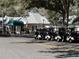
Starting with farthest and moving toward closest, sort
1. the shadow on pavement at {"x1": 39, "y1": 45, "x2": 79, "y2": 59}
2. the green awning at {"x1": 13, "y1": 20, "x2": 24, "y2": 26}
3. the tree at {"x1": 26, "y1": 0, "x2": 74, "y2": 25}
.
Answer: the green awning at {"x1": 13, "y1": 20, "x2": 24, "y2": 26}, the tree at {"x1": 26, "y1": 0, "x2": 74, "y2": 25}, the shadow on pavement at {"x1": 39, "y1": 45, "x2": 79, "y2": 59}

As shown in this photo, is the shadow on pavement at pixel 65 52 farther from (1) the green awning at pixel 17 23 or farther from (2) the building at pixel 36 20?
(2) the building at pixel 36 20

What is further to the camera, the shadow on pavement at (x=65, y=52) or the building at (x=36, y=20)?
the building at (x=36, y=20)

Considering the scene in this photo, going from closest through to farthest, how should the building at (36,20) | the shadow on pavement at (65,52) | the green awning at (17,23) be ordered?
the shadow on pavement at (65,52)
the green awning at (17,23)
the building at (36,20)

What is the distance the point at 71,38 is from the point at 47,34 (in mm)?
7962

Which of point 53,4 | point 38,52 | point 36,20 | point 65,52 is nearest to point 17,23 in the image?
point 36,20

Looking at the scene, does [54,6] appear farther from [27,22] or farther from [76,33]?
[27,22]

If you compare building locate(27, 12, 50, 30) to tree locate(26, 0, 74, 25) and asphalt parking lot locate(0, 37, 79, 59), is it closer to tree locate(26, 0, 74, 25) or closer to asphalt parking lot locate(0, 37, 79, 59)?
tree locate(26, 0, 74, 25)

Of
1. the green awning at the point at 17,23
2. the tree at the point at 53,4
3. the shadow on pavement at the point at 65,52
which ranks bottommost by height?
the shadow on pavement at the point at 65,52

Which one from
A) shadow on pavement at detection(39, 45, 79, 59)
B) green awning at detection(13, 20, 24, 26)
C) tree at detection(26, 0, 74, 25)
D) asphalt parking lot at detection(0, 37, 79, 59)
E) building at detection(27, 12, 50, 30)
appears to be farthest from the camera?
building at detection(27, 12, 50, 30)

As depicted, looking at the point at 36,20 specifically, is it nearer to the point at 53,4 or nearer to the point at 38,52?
the point at 53,4

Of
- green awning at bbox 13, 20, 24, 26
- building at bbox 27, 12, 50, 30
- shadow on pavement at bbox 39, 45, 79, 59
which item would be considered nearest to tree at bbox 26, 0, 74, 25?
shadow on pavement at bbox 39, 45, 79, 59

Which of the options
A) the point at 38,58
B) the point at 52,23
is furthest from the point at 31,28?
the point at 38,58

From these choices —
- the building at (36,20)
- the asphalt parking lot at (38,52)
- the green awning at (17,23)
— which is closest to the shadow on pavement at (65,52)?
the asphalt parking lot at (38,52)

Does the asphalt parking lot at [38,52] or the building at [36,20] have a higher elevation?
the building at [36,20]
